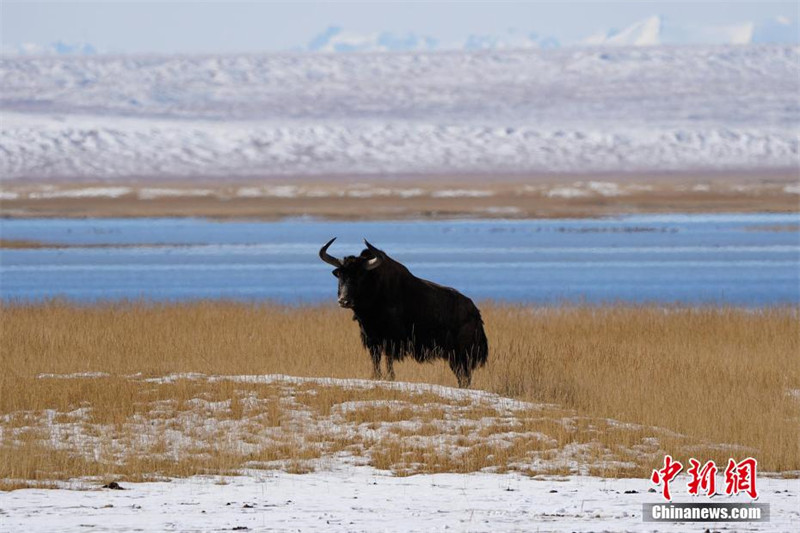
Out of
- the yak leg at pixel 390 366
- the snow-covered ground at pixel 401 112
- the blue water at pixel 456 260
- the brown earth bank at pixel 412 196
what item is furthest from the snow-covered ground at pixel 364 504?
the snow-covered ground at pixel 401 112

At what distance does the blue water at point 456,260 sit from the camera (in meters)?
29.5

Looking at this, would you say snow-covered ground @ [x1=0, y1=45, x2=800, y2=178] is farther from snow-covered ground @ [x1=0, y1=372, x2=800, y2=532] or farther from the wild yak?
snow-covered ground @ [x1=0, y1=372, x2=800, y2=532]

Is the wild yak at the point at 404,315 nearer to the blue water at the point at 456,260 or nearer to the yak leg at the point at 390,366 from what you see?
the yak leg at the point at 390,366

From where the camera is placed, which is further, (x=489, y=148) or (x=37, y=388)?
(x=489, y=148)

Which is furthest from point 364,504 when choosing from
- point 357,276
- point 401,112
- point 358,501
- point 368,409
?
point 401,112

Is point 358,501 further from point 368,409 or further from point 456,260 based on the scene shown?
point 456,260

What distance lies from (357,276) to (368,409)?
194 centimetres

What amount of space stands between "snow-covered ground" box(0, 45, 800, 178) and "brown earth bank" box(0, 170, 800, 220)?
954 cm

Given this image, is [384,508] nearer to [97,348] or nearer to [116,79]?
[97,348]

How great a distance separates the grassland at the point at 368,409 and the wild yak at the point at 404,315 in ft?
1.45

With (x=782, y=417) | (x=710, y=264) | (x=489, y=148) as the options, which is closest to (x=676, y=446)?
(x=782, y=417)

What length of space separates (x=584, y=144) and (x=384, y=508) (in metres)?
122

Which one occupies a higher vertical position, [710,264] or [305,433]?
[710,264]

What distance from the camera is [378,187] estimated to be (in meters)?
96.5
